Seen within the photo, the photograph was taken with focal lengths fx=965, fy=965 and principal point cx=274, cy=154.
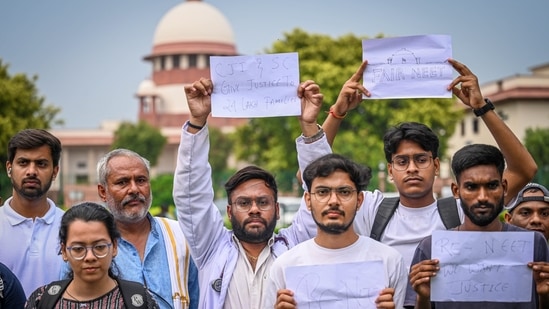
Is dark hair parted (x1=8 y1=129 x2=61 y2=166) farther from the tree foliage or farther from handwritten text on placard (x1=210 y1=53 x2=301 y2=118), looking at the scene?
the tree foliage

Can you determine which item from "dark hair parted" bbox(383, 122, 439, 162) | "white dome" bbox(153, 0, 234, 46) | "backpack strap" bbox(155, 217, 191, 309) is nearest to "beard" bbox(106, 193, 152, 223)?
"backpack strap" bbox(155, 217, 191, 309)

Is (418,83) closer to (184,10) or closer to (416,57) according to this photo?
(416,57)

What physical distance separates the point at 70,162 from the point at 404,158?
69.4 metres

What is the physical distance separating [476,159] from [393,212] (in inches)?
24.2

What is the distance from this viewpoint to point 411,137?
4938 millimetres

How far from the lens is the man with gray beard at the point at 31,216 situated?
16.9ft

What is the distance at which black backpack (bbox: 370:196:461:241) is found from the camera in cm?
485

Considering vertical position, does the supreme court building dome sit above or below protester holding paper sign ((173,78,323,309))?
above

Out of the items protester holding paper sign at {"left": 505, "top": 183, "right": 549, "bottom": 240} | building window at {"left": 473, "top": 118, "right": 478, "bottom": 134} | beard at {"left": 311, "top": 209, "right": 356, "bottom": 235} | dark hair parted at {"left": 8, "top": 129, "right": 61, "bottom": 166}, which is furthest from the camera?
building window at {"left": 473, "top": 118, "right": 478, "bottom": 134}

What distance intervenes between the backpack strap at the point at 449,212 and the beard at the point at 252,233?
33.5 inches

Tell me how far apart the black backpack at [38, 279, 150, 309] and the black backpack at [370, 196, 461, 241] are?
126 cm

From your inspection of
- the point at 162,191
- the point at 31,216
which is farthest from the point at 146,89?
the point at 31,216

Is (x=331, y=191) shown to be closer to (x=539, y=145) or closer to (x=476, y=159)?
(x=476, y=159)

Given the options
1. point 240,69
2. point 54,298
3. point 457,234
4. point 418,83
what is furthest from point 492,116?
point 54,298
